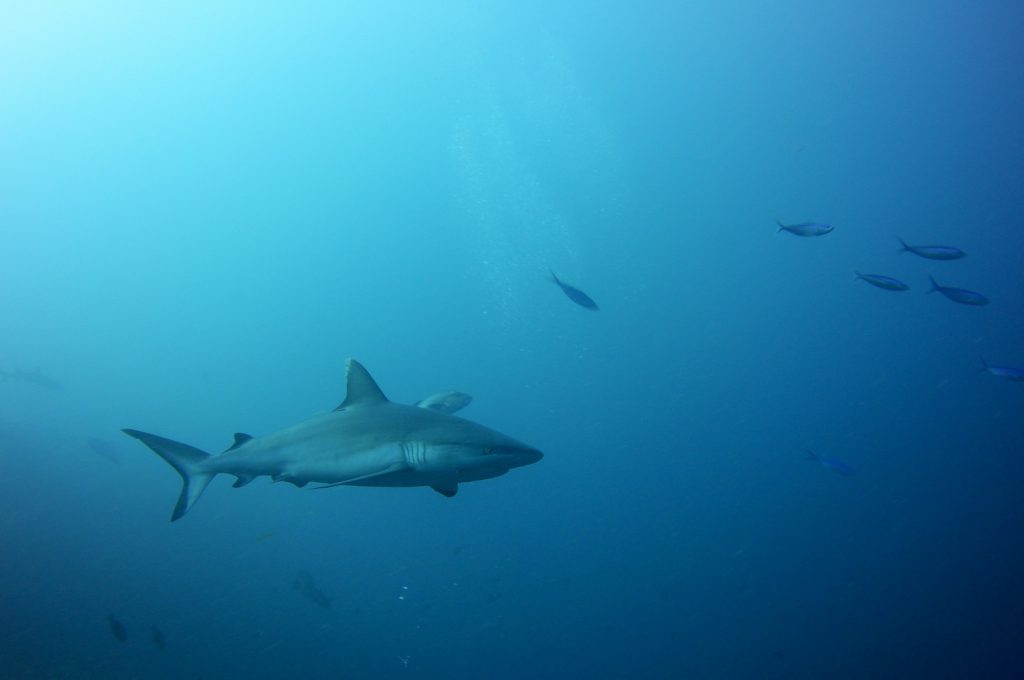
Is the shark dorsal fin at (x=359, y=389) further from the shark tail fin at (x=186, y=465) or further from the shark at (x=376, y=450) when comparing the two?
the shark tail fin at (x=186, y=465)

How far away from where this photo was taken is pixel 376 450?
3549 millimetres

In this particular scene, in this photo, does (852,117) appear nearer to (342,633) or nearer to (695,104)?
(695,104)

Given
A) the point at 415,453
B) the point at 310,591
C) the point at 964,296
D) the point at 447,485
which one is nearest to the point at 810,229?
the point at 964,296

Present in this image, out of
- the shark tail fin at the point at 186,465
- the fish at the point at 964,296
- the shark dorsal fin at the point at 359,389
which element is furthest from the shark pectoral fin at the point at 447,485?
the fish at the point at 964,296

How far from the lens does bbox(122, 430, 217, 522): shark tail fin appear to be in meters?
4.52

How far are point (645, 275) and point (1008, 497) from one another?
54.1 meters

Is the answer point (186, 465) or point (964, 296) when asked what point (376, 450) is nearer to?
point (186, 465)

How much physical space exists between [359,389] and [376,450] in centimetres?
82

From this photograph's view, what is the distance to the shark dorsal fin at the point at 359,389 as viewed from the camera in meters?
4.17

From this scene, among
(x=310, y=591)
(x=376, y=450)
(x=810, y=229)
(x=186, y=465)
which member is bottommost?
(x=310, y=591)

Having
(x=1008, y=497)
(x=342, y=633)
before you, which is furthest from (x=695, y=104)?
(x=342, y=633)

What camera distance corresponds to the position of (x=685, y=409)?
174 ft

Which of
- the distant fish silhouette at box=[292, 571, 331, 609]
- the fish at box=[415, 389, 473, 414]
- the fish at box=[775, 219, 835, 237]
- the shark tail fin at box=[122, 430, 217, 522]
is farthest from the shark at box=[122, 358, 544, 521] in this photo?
the distant fish silhouette at box=[292, 571, 331, 609]

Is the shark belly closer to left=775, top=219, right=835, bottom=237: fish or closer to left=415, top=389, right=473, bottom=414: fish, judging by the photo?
left=415, top=389, right=473, bottom=414: fish
